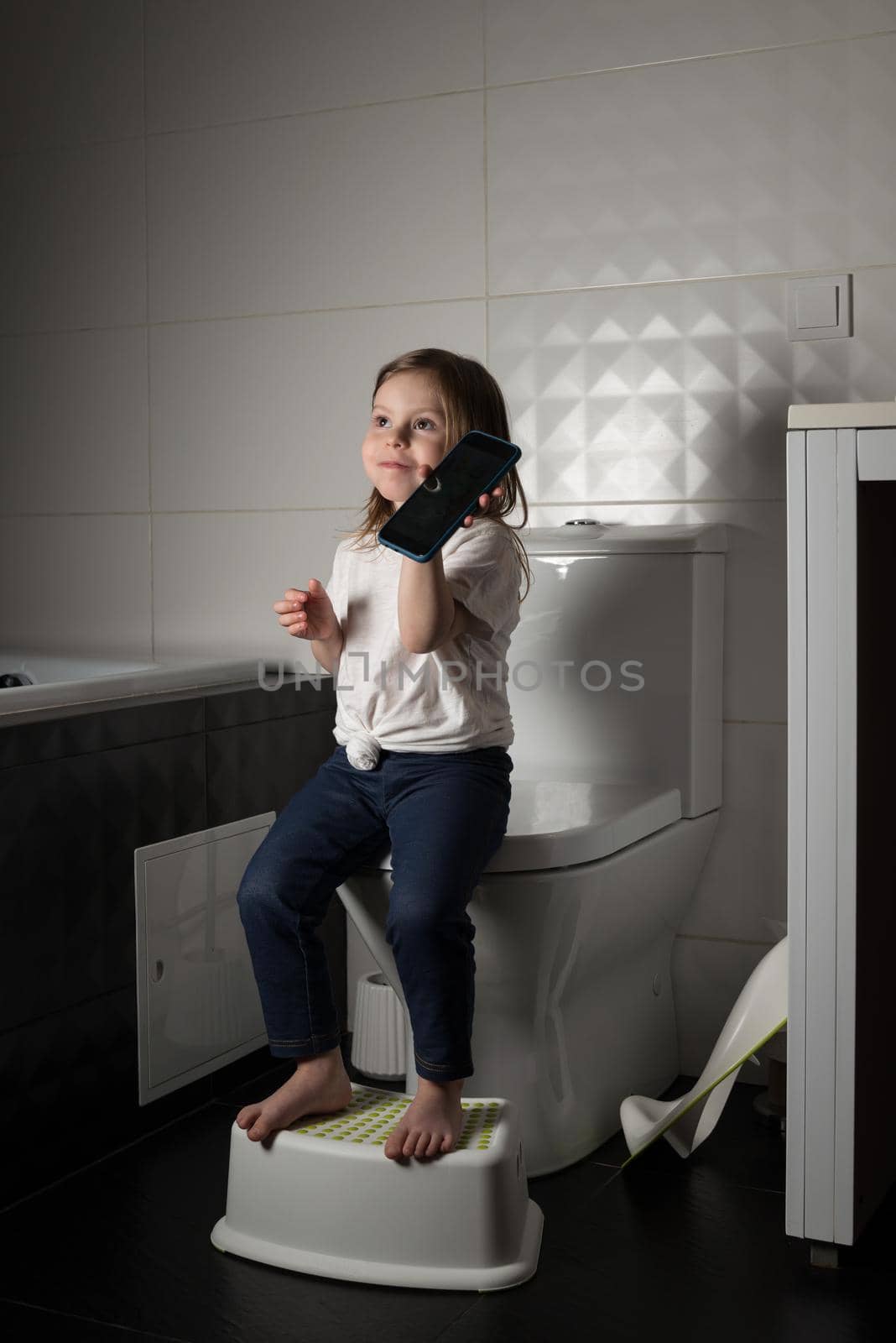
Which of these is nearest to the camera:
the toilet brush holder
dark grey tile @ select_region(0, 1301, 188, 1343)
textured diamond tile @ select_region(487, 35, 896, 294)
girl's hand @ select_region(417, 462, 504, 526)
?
dark grey tile @ select_region(0, 1301, 188, 1343)

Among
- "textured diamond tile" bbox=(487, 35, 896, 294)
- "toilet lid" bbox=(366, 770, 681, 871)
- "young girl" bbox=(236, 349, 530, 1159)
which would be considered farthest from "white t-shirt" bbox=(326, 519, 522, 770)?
"textured diamond tile" bbox=(487, 35, 896, 294)

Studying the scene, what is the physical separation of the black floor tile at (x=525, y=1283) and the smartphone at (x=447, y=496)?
2.27 ft

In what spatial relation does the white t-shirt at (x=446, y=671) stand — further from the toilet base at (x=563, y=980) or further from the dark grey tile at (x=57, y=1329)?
the dark grey tile at (x=57, y=1329)

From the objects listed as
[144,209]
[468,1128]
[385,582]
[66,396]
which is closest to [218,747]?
[385,582]

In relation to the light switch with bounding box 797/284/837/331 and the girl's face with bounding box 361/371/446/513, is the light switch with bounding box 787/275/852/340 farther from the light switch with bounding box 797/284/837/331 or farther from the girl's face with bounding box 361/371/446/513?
the girl's face with bounding box 361/371/446/513

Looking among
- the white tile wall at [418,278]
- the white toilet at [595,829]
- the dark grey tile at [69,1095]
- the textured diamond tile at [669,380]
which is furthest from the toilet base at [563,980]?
the textured diamond tile at [669,380]

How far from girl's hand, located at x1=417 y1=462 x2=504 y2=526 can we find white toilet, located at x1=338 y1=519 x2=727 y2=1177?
28 cm

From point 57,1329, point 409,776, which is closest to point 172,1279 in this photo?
point 57,1329

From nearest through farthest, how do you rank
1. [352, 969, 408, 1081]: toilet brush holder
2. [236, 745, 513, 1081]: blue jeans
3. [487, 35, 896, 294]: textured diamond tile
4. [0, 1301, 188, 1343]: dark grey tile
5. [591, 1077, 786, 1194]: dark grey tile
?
1. [0, 1301, 188, 1343]: dark grey tile
2. [236, 745, 513, 1081]: blue jeans
3. [591, 1077, 786, 1194]: dark grey tile
4. [487, 35, 896, 294]: textured diamond tile
5. [352, 969, 408, 1081]: toilet brush holder

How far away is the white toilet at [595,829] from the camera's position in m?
1.37

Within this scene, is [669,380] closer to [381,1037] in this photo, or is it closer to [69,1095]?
[381,1037]

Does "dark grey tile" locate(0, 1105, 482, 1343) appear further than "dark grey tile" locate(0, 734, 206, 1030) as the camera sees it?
No

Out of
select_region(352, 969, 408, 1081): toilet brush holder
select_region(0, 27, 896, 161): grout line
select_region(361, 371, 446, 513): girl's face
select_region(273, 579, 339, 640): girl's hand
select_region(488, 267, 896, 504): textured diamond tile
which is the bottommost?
select_region(352, 969, 408, 1081): toilet brush holder

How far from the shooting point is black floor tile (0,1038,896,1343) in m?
1.14
